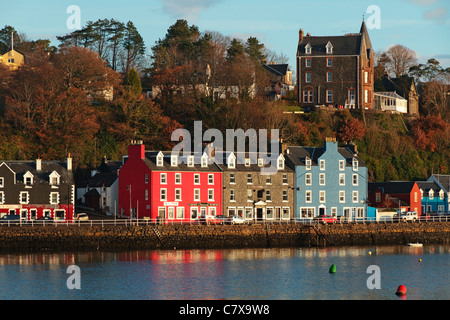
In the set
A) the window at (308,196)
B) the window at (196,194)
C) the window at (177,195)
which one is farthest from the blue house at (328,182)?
the window at (177,195)

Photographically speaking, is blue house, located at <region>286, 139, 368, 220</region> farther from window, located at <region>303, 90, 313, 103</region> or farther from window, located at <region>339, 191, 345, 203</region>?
window, located at <region>303, 90, 313, 103</region>

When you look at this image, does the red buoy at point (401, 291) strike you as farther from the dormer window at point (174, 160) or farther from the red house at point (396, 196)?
the red house at point (396, 196)

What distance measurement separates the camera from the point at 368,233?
253ft

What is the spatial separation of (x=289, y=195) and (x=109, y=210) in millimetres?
17751

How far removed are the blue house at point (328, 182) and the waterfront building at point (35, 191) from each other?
73.9ft

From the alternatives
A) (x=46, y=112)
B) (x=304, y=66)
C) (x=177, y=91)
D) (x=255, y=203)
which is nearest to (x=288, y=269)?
(x=255, y=203)

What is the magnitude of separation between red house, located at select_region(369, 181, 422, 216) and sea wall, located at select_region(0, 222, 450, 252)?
9.56 m

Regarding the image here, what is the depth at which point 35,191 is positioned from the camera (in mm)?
74750

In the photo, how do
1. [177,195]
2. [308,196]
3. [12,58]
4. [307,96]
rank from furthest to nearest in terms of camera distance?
[307,96] < [12,58] < [308,196] < [177,195]

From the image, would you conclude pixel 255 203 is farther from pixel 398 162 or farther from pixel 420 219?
pixel 398 162

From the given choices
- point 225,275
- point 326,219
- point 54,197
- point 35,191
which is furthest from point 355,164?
point 225,275

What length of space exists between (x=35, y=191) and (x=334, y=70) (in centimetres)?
4913

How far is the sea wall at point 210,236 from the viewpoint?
6581 cm

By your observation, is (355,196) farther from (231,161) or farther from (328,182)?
(231,161)
